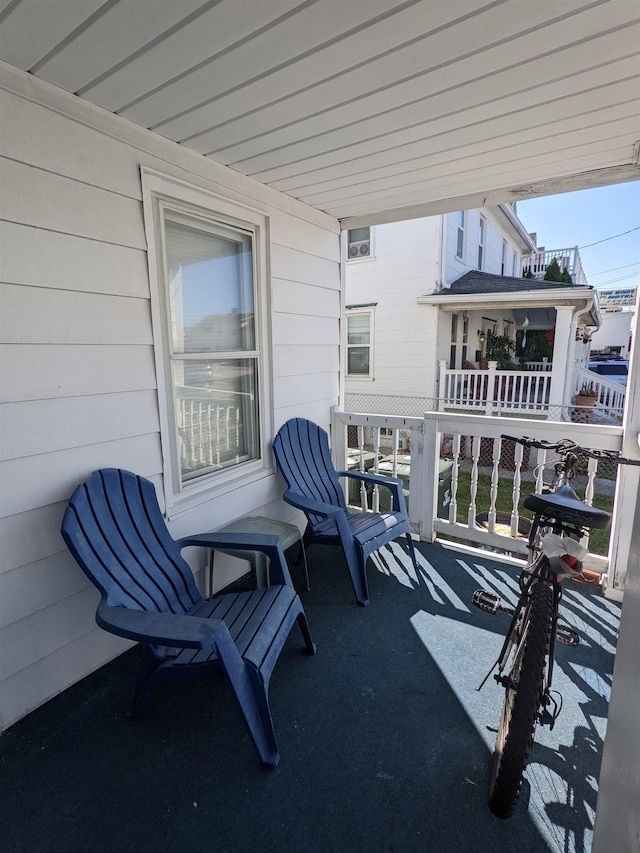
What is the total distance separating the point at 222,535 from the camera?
2070 mm

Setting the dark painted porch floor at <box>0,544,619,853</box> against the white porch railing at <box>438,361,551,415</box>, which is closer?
the dark painted porch floor at <box>0,544,619,853</box>

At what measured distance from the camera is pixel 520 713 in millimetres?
1298

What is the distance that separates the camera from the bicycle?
1294 millimetres

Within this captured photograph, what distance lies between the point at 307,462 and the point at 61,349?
1.74m

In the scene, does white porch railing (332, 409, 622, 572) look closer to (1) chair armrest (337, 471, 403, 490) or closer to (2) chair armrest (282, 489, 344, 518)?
(1) chair armrest (337, 471, 403, 490)

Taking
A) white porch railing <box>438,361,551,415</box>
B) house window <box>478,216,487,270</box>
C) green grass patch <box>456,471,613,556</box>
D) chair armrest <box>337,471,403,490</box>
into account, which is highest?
house window <box>478,216,487,270</box>

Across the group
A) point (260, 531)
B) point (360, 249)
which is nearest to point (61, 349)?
point (260, 531)

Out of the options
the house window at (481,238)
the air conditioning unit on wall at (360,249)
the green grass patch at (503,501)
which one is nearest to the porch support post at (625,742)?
the green grass patch at (503,501)

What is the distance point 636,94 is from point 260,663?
8.63 feet

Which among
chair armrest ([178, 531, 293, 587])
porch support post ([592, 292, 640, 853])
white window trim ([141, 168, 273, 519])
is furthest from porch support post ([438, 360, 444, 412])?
porch support post ([592, 292, 640, 853])

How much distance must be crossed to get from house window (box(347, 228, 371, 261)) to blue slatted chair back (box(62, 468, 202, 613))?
6566 mm

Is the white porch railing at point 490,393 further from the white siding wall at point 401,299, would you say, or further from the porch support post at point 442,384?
the white siding wall at point 401,299

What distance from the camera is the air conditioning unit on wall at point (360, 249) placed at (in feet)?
24.4

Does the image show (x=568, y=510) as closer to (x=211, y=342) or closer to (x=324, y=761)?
(x=324, y=761)
